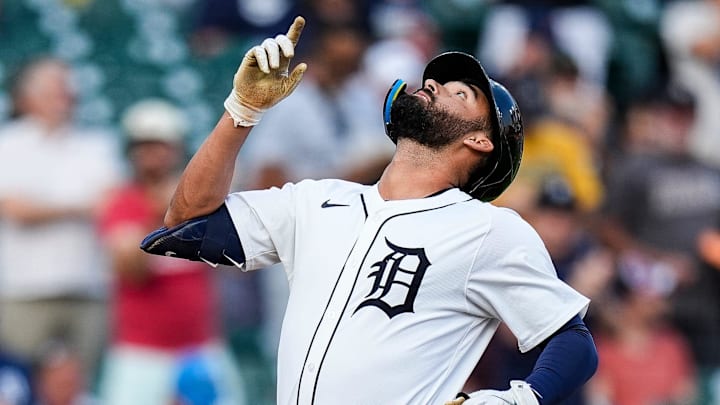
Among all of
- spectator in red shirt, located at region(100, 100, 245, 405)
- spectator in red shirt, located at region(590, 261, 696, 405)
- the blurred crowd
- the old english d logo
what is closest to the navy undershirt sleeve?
the old english d logo

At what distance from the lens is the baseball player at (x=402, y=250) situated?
141 inches

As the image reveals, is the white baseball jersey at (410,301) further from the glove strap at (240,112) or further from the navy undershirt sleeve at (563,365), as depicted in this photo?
the glove strap at (240,112)

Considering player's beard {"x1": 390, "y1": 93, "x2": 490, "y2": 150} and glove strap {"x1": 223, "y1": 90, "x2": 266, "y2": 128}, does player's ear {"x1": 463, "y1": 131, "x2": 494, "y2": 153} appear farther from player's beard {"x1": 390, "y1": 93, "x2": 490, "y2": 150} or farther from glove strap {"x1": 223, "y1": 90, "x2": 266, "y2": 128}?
glove strap {"x1": 223, "y1": 90, "x2": 266, "y2": 128}

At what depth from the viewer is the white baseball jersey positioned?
3.59 meters

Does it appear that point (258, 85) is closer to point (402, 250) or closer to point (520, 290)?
point (402, 250)

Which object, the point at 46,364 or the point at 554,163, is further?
the point at 554,163

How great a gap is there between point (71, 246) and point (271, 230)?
356 cm

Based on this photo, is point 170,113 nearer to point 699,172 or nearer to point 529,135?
point 529,135

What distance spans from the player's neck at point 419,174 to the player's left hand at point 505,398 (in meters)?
0.61

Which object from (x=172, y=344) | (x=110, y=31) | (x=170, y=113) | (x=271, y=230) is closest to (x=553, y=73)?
(x=170, y=113)

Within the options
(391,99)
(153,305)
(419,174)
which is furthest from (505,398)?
(153,305)

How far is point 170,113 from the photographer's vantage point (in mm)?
7422

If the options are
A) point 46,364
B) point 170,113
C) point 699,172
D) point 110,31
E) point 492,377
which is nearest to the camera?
point 492,377

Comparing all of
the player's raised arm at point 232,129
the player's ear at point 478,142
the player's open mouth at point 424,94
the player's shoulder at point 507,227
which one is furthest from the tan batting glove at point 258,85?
the player's shoulder at point 507,227
